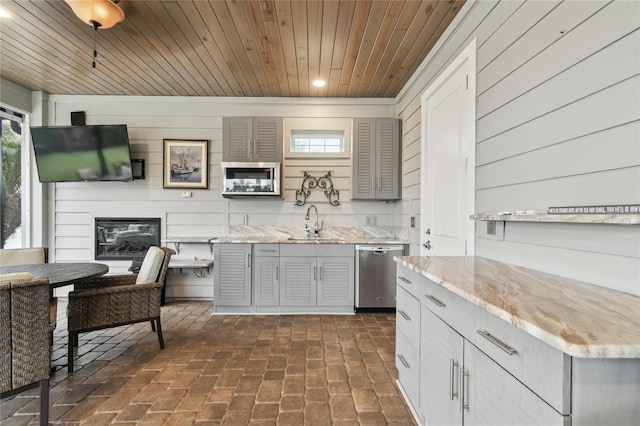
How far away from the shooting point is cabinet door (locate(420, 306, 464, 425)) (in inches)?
46.8

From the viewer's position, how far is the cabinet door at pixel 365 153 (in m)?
3.79

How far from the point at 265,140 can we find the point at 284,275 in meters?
1.84

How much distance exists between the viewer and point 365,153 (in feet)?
12.5

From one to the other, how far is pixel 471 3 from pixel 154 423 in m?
3.59

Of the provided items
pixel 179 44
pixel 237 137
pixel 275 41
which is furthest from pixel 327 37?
pixel 237 137

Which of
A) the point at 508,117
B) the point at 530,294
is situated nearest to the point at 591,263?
the point at 530,294

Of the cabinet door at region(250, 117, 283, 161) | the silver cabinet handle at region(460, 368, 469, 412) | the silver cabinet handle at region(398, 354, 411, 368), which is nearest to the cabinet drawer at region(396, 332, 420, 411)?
the silver cabinet handle at region(398, 354, 411, 368)

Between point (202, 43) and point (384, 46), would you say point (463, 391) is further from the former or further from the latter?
point (202, 43)

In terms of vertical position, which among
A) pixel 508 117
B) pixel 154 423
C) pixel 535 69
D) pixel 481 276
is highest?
pixel 535 69

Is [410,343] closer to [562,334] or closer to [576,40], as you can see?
[562,334]

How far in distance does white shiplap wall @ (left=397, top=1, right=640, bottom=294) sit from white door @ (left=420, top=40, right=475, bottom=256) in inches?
4.8

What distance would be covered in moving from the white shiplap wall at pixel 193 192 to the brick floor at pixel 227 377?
1365 millimetres

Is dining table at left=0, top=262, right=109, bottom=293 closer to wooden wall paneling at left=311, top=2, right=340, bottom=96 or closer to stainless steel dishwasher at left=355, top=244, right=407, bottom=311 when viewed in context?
stainless steel dishwasher at left=355, top=244, right=407, bottom=311

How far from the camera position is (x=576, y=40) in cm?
122
